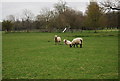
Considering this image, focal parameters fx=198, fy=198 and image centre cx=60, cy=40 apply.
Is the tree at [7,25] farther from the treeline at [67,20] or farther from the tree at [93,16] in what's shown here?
the tree at [93,16]

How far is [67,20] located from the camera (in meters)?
79.1

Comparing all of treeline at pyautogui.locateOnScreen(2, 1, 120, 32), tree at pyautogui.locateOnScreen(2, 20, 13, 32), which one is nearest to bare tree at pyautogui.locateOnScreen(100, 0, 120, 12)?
treeline at pyautogui.locateOnScreen(2, 1, 120, 32)

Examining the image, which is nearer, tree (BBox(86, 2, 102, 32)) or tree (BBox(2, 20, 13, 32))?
tree (BBox(86, 2, 102, 32))

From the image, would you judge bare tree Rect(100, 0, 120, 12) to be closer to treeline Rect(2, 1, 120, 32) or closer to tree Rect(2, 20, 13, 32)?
treeline Rect(2, 1, 120, 32)

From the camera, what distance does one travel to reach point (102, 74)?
345 inches

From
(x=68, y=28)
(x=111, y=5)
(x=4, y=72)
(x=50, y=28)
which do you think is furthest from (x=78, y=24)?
(x=4, y=72)

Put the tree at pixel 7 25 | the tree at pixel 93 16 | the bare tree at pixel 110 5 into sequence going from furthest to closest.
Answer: the tree at pixel 7 25 < the tree at pixel 93 16 < the bare tree at pixel 110 5

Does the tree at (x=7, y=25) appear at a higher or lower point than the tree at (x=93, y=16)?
lower

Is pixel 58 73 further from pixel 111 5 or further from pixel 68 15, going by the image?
pixel 68 15

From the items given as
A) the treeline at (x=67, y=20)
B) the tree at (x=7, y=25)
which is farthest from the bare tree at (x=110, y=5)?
the tree at (x=7, y=25)

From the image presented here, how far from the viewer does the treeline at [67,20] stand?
60.8 metres

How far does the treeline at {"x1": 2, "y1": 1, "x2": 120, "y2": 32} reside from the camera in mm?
60750

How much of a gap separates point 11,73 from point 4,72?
438 mm

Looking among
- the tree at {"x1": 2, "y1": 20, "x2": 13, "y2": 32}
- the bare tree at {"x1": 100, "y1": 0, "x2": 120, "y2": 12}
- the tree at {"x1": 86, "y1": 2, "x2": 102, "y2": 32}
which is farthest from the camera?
the tree at {"x1": 2, "y1": 20, "x2": 13, "y2": 32}
